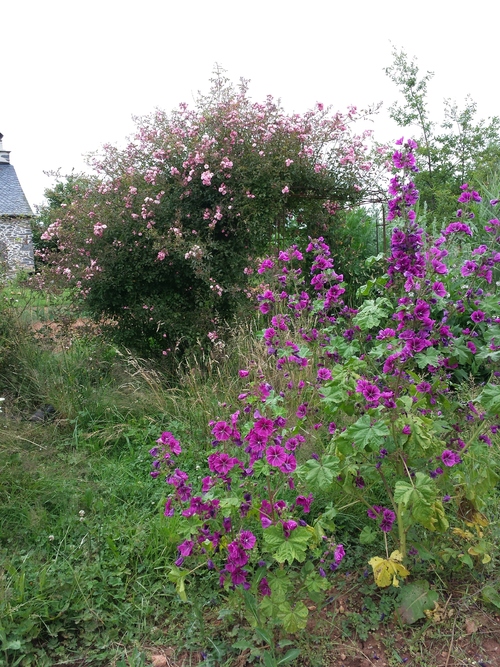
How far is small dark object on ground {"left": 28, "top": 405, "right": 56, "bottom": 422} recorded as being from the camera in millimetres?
3539

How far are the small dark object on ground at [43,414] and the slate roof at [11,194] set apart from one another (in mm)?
25570

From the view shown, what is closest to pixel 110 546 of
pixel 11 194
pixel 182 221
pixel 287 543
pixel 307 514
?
pixel 307 514

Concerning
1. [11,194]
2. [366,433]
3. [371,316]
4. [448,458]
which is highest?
[11,194]

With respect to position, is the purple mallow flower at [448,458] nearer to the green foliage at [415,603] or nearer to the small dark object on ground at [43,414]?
the green foliage at [415,603]

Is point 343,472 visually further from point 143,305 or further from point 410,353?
point 143,305

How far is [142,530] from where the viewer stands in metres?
2.29

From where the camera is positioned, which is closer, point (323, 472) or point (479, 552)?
point (323, 472)

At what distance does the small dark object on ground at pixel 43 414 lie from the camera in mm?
3539

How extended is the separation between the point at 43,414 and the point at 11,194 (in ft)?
95.6

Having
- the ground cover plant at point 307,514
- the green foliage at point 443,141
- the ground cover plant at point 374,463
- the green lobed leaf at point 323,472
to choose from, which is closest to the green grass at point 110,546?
the ground cover plant at point 307,514

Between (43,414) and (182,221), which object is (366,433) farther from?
(182,221)

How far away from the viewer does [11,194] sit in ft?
94.3

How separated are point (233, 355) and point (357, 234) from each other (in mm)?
3801

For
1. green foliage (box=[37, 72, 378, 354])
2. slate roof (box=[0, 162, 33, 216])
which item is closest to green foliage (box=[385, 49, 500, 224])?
green foliage (box=[37, 72, 378, 354])
